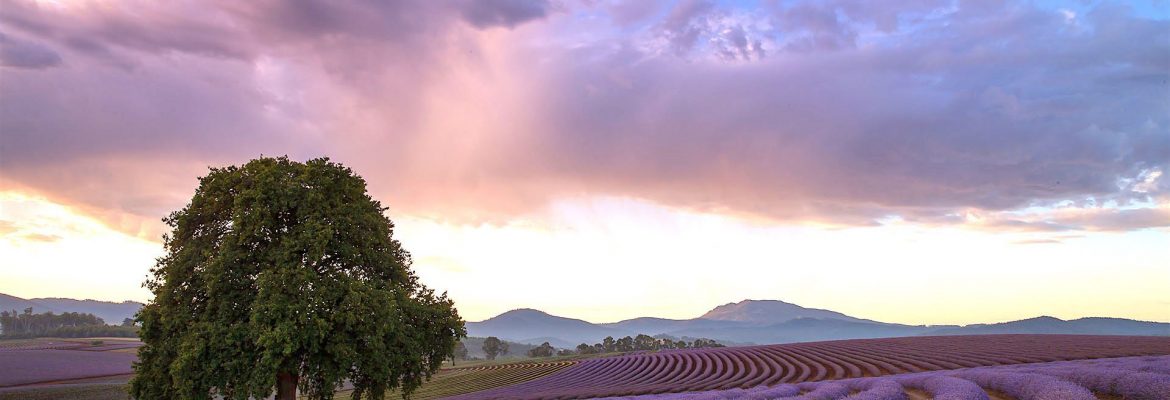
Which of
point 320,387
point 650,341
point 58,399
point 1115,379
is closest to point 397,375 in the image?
point 320,387

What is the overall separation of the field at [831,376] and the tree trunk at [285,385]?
40.8ft

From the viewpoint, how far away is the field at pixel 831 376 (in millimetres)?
13109

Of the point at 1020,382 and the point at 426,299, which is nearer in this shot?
the point at 1020,382

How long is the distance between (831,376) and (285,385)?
94.3 ft

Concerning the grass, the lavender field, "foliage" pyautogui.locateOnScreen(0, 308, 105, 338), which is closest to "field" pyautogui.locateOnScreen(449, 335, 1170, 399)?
the grass

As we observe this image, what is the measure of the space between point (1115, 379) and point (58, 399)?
198ft

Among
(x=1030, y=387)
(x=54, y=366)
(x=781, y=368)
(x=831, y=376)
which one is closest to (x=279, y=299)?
(x=1030, y=387)

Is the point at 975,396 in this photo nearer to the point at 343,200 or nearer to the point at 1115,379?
the point at 1115,379

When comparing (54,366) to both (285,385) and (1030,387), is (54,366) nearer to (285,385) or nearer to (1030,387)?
(285,385)

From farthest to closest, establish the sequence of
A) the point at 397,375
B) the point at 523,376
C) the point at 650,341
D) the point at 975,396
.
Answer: the point at 650,341, the point at 523,376, the point at 397,375, the point at 975,396

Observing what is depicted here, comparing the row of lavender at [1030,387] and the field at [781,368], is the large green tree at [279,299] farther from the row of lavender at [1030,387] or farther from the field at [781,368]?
the row of lavender at [1030,387]

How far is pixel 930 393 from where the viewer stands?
14.6 meters

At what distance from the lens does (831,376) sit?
34906 mm

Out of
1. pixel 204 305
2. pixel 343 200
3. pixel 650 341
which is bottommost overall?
pixel 650 341
